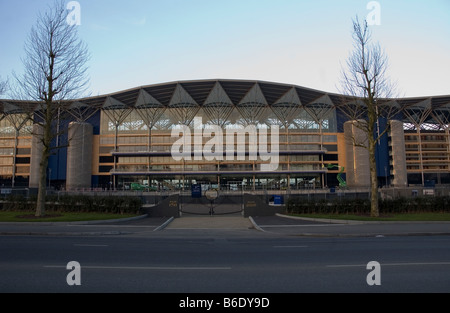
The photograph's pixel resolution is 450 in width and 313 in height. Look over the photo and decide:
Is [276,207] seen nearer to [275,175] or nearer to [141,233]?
[141,233]

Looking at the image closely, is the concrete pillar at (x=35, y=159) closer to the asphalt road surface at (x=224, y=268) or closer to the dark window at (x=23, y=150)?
the dark window at (x=23, y=150)

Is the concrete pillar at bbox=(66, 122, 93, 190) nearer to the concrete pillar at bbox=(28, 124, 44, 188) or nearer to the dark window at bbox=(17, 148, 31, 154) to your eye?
the concrete pillar at bbox=(28, 124, 44, 188)

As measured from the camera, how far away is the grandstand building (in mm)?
73625

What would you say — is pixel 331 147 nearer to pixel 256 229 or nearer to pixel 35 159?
pixel 256 229

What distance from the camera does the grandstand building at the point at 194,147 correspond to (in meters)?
73.6

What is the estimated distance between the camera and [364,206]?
888 inches

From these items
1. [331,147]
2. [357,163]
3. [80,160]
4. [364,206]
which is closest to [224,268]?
[364,206]

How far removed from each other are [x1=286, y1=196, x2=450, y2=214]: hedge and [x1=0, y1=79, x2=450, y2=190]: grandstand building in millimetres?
50016

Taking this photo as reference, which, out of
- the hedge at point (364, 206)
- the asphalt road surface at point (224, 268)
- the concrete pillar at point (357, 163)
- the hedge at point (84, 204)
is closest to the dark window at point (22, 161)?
the hedge at point (84, 204)

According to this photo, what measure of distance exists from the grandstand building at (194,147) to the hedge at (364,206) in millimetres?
50016

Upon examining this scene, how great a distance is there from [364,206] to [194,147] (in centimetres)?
5507

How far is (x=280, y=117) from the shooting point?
7594 cm

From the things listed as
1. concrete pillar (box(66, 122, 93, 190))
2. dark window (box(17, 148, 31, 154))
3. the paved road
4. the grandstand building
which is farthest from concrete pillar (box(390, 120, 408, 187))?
dark window (box(17, 148, 31, 154))

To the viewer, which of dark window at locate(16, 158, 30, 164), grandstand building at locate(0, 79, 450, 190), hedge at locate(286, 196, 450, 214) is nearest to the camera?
hedge at locate(286, 196, 450, 214)
